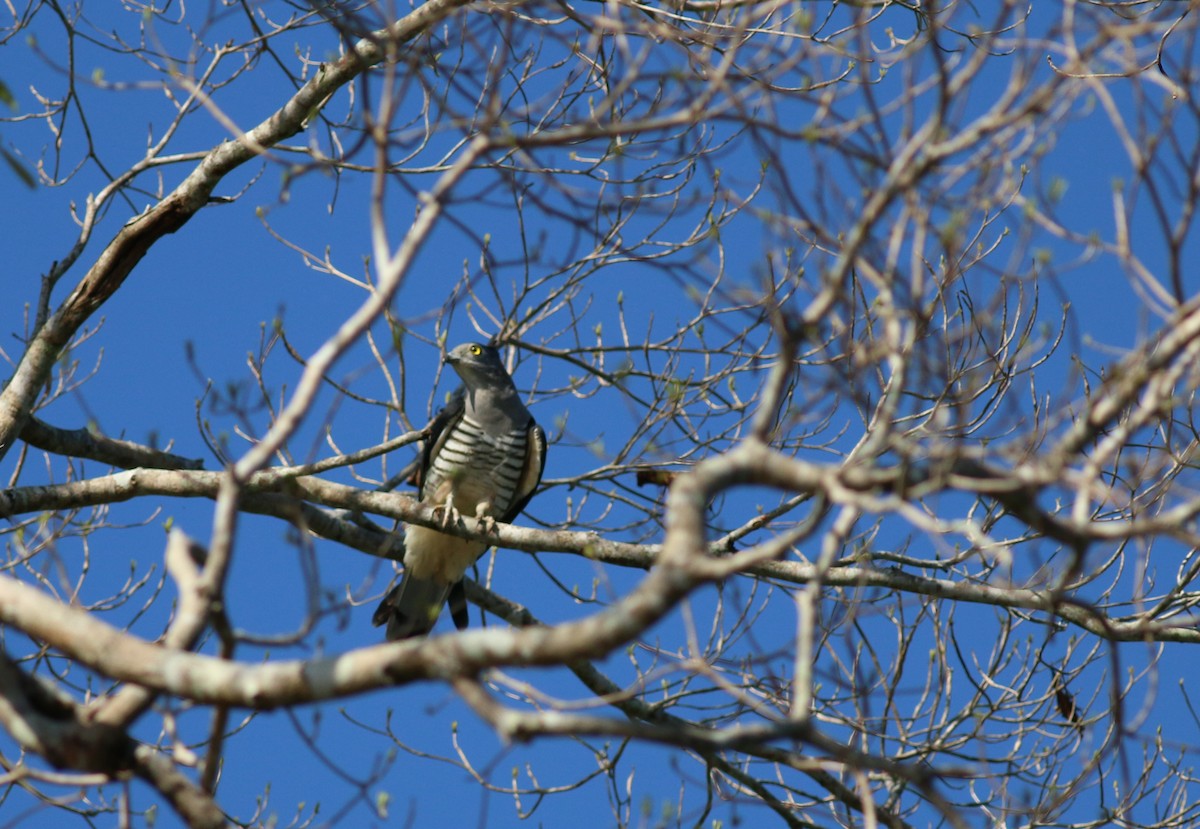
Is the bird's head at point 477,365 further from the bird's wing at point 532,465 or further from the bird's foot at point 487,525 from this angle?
the bird's foot at point 487,525

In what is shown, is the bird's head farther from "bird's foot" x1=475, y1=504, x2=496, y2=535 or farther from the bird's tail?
"bird's foot" x1=475, y1=504, x2=496, y2=535

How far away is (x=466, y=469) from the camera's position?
780cm

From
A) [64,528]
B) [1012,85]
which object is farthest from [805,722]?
[64,528]

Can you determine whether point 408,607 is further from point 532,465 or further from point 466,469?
point 532,465

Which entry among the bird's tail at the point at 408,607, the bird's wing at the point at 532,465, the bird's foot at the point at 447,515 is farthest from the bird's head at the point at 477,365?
the bird's foot at the point at 447,515

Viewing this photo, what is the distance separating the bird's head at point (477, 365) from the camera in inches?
306

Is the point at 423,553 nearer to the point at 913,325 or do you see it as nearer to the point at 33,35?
the point at 33,35

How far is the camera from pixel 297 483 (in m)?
5.17

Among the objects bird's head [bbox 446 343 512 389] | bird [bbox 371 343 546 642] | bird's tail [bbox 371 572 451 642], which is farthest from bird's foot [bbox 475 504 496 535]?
bird's head [bbox 446 343 512 389]

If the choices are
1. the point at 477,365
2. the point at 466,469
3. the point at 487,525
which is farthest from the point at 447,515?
the point at 477,365

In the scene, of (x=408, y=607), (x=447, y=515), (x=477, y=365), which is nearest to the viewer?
(x=447, y=515)

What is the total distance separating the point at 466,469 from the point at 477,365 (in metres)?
0.66

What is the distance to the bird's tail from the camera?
7.54 meters

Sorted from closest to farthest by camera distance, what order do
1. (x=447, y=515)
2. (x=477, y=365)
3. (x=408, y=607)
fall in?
(x=447, y=515)
(x=408, y=607)
(x=477, y=365)
